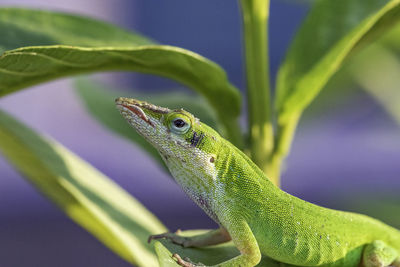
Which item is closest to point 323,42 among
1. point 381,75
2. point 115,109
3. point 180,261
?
point 180,261

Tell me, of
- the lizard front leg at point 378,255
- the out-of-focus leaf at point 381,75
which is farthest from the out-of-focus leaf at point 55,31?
the out-of-focus leaf at point 381,75

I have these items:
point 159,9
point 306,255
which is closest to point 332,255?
point 306,255

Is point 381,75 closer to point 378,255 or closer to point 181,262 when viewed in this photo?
point 378,255

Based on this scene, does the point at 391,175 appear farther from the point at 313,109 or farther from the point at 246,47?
the point at 246,47

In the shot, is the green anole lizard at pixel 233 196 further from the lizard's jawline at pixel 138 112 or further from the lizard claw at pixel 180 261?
the lizard claw at pixel 180 261

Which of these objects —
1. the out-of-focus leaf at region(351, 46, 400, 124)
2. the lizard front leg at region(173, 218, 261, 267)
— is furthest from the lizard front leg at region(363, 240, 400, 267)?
the out-of-focus leaf at region(351, 46, 400, 124)

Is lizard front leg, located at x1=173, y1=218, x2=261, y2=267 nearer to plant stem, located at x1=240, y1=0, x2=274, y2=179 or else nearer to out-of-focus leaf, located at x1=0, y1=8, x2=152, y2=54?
plant stem, located at x1=240, y1=0, x2=274, y2=179
